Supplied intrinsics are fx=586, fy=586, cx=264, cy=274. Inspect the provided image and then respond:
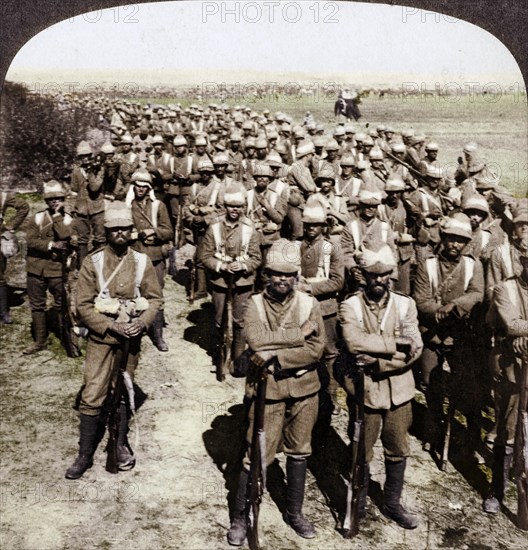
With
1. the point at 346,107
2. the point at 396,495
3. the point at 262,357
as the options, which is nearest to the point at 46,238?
the point at 262,357

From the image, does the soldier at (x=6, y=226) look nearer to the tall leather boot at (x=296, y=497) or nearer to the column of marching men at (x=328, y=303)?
the column of marching men at (x=328, y=303)

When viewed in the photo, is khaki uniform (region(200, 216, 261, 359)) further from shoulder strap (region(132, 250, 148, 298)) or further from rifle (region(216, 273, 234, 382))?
shoulder strap (region(132, 250, 148, 298))

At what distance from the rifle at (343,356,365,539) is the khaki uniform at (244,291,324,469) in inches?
15.1

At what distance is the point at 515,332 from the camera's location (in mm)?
5473

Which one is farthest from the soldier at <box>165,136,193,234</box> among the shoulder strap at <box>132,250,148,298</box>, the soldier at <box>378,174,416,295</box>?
the shoulder strap at <box>132,250,148,298</box>

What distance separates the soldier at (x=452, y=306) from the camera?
6.37m

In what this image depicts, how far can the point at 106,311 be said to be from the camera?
5988 mm

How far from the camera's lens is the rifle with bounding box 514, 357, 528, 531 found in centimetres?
531

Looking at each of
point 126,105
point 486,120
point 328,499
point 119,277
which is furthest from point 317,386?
point 486,120

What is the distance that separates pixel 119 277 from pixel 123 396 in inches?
50.1

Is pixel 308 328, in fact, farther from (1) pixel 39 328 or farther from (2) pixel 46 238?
(1) pixel 39 328

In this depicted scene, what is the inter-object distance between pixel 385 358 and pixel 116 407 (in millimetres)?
2857

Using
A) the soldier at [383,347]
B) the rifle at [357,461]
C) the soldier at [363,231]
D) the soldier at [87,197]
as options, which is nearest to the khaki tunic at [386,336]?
the soldier at [383,347]

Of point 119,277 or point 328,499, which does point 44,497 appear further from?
point 328,499
